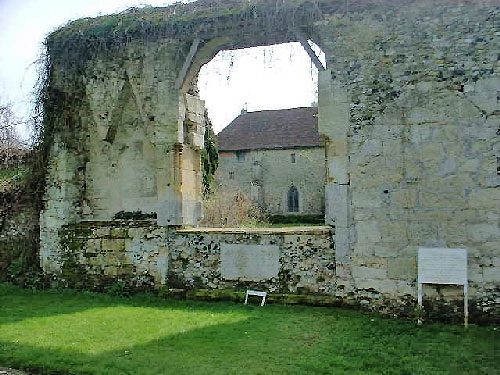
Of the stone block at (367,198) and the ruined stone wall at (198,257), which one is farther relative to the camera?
the ruined stone wall at (198,257)

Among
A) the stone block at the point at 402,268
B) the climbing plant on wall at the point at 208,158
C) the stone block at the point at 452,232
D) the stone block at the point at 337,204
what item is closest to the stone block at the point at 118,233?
the stone block at the point at 337,204

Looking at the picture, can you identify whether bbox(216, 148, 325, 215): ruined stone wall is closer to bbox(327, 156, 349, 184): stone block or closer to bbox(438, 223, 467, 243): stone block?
bbox(327, 156, 349, 184): stone block

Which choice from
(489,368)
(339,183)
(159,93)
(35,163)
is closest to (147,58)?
(159,93)

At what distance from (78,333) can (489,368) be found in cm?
461

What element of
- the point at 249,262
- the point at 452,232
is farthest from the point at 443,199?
the point at 249,262

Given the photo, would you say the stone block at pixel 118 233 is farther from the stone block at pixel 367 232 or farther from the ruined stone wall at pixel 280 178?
the ruined stone wall at pixel 280 178

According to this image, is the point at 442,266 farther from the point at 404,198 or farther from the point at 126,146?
the point at 126,146

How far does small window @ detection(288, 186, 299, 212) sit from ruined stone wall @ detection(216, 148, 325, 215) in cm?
22

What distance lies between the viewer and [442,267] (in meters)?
6.56

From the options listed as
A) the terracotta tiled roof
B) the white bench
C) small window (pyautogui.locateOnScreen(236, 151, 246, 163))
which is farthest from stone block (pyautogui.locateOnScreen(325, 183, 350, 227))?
small window (pyautogui.locateOnScreen(236, 151, 246, 163))

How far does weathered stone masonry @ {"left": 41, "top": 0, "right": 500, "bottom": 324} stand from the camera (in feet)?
21.8

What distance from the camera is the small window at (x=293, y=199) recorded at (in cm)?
3105

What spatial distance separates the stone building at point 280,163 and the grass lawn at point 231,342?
74.7ft

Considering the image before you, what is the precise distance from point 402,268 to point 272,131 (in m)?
25.9
